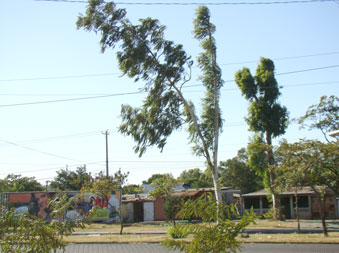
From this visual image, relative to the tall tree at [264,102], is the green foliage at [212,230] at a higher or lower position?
lower

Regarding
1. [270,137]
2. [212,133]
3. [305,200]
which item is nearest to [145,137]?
[212,133]

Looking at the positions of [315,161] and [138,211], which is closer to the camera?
[315,161]

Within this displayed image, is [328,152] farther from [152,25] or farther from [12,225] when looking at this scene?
[12,225]

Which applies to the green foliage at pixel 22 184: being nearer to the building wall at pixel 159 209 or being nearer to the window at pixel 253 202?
the building wall at pixel 159 209

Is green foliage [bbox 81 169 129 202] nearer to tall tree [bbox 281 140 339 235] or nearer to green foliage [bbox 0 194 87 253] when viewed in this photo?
tall tree [bbox 281 140 339 235]

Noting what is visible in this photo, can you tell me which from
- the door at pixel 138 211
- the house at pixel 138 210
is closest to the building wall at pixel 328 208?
the house at pixel 138 210

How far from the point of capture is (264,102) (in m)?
38.8

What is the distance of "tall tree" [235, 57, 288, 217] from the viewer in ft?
126

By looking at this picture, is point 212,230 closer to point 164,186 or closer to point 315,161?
point 315,161

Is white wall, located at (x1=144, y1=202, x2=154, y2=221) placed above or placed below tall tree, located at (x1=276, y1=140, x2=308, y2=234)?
below

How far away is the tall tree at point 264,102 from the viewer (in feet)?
126

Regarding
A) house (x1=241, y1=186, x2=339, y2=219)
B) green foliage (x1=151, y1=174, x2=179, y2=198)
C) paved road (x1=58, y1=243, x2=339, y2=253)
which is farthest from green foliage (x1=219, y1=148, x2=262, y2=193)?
paved road (x1=58, y1=243, x2=339, y2=253)

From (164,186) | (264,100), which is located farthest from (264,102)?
(164,186)

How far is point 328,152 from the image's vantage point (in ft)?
58.6
